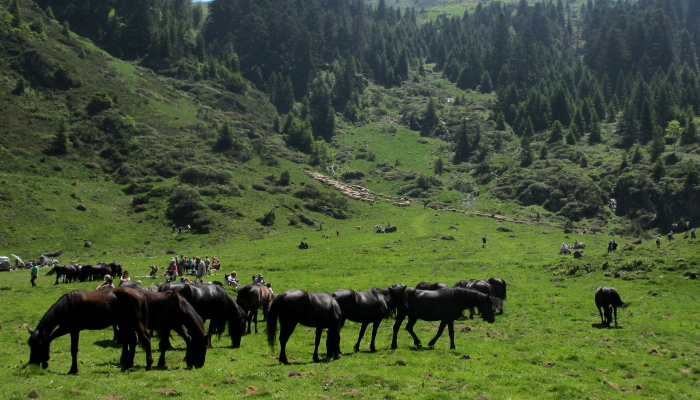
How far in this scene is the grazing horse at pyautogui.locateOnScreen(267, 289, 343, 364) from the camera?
1952 cm

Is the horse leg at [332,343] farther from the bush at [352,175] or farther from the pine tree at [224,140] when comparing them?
the bush at [352,175]

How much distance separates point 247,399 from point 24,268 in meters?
57.7

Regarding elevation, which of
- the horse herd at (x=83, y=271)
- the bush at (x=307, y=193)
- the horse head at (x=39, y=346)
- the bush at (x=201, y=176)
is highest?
the bush at (x=201, y=176)

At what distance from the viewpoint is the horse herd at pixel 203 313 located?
16.6m

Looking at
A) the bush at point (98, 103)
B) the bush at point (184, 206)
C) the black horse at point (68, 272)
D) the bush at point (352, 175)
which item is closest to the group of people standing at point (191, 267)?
the black horse at point (68, 272)

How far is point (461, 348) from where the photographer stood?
23547mm

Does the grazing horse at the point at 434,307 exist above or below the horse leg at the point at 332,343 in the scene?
above

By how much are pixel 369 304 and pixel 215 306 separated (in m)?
6.94

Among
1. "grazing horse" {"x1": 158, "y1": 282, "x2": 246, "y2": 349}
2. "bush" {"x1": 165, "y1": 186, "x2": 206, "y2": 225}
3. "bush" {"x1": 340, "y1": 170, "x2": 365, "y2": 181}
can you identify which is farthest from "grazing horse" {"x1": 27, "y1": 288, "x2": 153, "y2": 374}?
"bush" {"x1": 340, "y1": 170, "x2": 365, "y2": 181}

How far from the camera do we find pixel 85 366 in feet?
58.5

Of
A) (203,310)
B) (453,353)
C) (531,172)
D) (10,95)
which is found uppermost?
(10,95)

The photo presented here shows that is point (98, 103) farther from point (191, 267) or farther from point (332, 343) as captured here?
point (332, 343)

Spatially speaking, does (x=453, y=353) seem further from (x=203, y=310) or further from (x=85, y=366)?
(x=85, y=366)

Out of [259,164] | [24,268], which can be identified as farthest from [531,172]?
[24,268]
